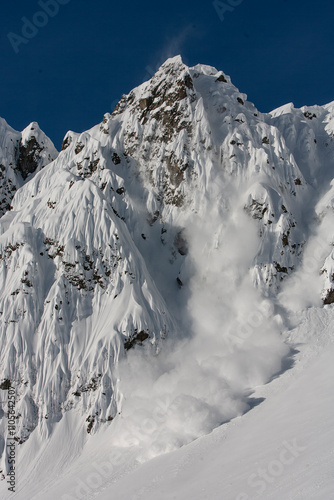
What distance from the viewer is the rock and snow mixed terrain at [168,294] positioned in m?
29.5

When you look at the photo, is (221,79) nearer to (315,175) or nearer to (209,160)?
(209,160)

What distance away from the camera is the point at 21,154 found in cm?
6212

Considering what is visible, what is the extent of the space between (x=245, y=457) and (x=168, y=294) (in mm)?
23209

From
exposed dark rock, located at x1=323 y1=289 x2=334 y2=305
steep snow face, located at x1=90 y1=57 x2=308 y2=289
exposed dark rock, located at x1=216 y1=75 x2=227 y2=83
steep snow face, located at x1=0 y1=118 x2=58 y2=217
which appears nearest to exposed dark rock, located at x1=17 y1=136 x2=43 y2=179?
steep snow face, located at x1=0 y1=118 x2=58 y2=217

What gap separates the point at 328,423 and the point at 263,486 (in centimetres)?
605

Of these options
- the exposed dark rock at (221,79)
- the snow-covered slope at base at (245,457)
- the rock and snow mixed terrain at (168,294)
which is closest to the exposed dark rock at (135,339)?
the rock and snow mixed terrain at (168,294)

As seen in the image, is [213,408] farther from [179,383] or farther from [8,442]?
[8,442]

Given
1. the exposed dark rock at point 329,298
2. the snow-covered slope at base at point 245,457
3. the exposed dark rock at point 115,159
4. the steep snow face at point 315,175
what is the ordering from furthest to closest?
1. the exposed dark rock at point 115,159
2. the steep snow face at point 315,175
3. the exposed dark rock at point 329,298
4. the snow-covered slope at base at point 245,457

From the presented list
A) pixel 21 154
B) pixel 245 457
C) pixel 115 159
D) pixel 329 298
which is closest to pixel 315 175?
pixel 329 298

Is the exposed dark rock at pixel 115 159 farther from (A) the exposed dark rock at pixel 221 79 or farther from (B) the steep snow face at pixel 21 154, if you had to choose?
(A) the exposed dark rock at pixel 221 79

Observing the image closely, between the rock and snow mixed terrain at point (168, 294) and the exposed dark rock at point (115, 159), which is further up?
the exposed dark rock at point (115, 159)

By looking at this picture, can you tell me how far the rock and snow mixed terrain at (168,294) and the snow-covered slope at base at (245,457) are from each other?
0.16 m

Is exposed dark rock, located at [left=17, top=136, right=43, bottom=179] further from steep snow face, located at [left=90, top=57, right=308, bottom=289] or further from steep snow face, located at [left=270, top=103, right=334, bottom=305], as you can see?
steep snow face, located at [left=270, top=103, right=334, bottom=305]

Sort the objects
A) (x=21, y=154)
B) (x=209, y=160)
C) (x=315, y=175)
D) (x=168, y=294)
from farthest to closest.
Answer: (x=21, y=154), (x=315, y=175), (x=209, y=160), (x=168, y=294)
